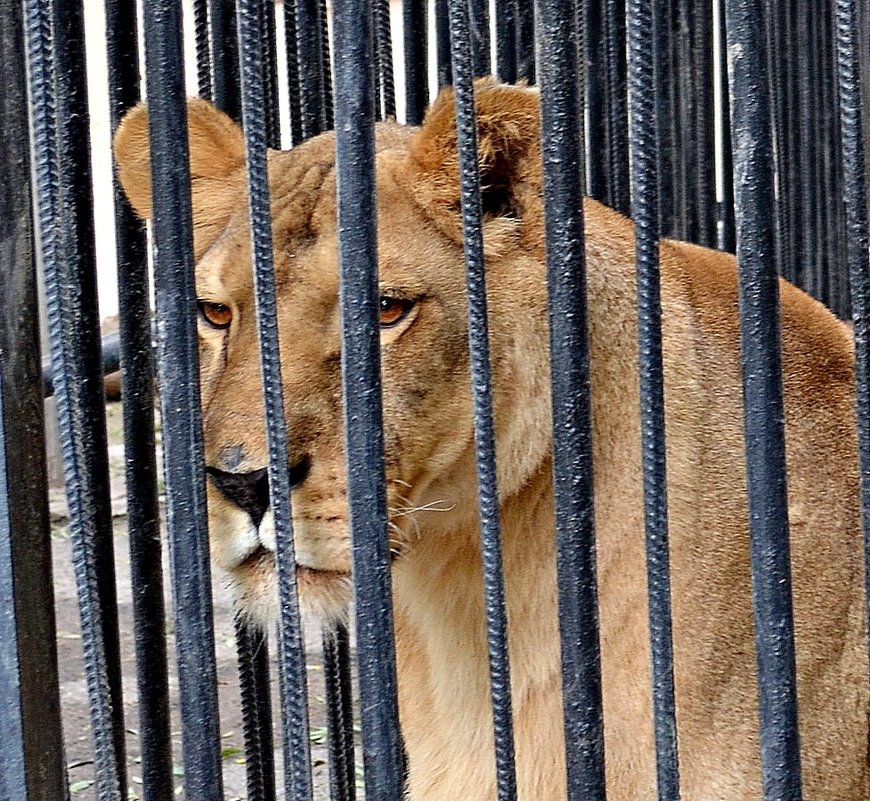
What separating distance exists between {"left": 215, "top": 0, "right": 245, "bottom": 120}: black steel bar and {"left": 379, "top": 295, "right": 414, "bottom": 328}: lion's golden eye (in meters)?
0.36

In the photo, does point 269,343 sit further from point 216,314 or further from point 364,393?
point 216,314

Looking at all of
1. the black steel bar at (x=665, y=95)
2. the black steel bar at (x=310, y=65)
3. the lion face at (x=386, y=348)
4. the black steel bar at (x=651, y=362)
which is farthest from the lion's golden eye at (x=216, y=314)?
the black steel bar at (x=665, y=95)

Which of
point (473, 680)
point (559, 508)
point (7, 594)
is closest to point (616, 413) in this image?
point (473, 680)

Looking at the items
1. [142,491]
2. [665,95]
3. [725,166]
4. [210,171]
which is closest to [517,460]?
[142,491]

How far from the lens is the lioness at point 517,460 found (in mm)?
1900

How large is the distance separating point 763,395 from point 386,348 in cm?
A: 81

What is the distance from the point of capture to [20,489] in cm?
130

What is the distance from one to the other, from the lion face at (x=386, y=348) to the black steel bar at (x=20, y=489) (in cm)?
43

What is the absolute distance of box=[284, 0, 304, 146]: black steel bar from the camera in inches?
95.5

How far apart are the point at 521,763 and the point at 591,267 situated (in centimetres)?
77

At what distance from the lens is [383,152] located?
7.21 feet

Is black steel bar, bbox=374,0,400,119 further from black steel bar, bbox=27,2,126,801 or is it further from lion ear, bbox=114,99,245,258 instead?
black steel bar, bbox=27,2,126,801

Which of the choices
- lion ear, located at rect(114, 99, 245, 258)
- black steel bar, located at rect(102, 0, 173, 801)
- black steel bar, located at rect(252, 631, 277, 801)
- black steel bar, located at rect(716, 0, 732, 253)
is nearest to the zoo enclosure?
black steel bar, located at rect(102, 0, 173, 801)

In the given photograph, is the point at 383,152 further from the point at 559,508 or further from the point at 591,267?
the point at 559,508
